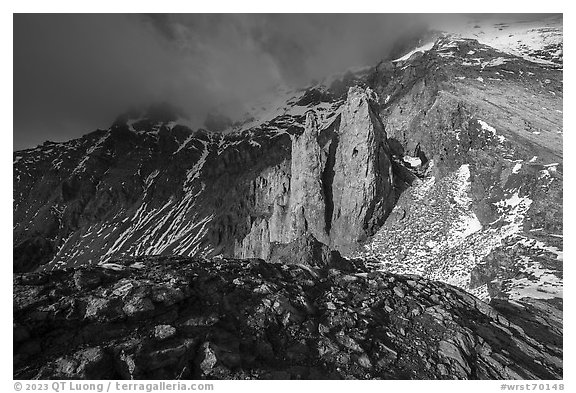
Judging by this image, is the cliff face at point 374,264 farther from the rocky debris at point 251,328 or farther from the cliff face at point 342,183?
the cliff face at point 342,183

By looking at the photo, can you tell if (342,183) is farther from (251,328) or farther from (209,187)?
(209,187)

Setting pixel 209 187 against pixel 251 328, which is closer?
pixel 251 328

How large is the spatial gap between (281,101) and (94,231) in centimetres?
7892

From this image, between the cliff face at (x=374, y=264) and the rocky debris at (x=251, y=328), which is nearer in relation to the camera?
the rocky debris at (x=251, y=328)

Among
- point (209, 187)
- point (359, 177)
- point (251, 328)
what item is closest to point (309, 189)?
point (359, 177)

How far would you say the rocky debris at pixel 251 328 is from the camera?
7773 millimetres

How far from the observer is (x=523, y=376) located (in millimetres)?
9469

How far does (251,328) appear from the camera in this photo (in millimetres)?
9047

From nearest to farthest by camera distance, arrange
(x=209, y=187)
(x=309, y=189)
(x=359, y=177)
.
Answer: (x=359, y=177), (x=309, y=189), (x=209, y=187)

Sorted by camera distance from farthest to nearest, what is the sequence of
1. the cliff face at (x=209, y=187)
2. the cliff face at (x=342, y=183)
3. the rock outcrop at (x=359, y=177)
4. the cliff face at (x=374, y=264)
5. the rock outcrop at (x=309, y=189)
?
the rock outcrop at (x=309, y=189), the cliff face at (x=209, y=187), the cliff face at (x=342, y=183), the rock outcrop at (x=359, y=177), the cliff face at (x=374, y=264)

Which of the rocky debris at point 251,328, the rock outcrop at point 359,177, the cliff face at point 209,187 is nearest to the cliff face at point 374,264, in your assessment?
the rocky debris at point 251,328

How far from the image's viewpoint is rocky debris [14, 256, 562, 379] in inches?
306

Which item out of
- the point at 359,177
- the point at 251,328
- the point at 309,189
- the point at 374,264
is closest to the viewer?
the point at 251,328

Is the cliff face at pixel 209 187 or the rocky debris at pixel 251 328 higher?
the cliff face at pixel 209 187
